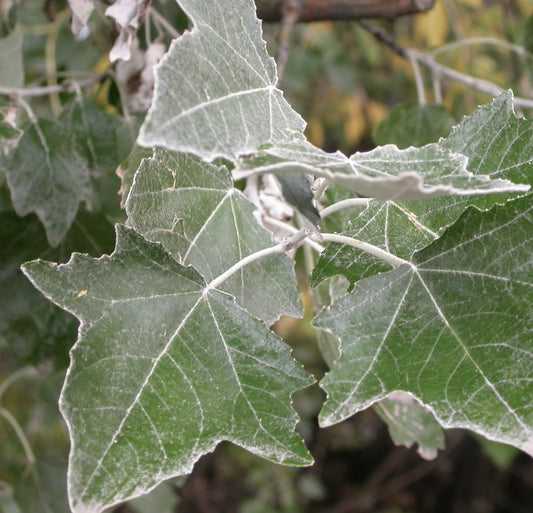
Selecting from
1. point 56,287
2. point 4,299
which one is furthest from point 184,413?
point 4,299

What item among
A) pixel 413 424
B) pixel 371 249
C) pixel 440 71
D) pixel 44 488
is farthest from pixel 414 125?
pixel 44 488

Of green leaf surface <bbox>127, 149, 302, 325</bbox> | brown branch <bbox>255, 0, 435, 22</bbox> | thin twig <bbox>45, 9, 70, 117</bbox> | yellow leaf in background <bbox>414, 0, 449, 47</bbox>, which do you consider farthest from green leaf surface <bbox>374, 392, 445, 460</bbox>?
yellow leaf in background <bbox>414, 0, 449, 47</bbox>

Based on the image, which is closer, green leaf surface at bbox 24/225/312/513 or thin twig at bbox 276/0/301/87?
green leaf surface at bbox 24/225/312/513

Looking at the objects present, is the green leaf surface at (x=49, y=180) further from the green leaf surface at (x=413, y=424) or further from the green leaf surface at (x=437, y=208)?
the green leaf surface at (x=413, y=424)

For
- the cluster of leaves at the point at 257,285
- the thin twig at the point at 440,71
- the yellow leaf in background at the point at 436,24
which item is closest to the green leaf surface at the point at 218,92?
the cluster of leaves at the point at 257,285

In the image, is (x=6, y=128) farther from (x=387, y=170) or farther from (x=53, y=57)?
(x=53, y=57)

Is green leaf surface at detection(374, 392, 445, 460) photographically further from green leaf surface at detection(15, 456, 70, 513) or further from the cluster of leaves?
green leaf surface at detection(15, 456, 70, 513)
